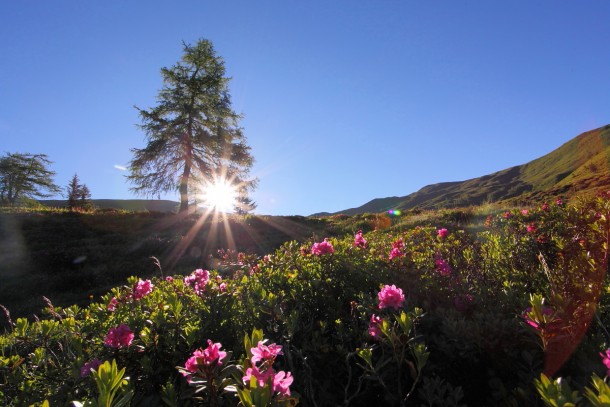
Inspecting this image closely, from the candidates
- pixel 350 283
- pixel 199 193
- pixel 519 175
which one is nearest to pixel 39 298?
pixel 350 283

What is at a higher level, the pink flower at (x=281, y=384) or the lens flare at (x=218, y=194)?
the lens flare at (x=218, y=194)

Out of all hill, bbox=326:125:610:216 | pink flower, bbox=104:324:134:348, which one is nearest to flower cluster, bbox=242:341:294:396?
pink flower, bbox=104:324:134:348

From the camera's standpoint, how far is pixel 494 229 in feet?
19.2

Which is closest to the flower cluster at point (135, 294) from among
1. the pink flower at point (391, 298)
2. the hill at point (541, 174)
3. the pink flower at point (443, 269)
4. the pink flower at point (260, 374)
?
the pink flower at point (391, 298)

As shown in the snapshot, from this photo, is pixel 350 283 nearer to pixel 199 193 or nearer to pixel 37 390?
pixel 37 390

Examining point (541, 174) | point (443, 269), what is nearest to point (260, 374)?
point (443, 269)

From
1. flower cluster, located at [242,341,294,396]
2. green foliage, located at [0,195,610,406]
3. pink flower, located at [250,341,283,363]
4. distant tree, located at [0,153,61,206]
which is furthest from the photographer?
distant tree, located at [0,153,61,206]

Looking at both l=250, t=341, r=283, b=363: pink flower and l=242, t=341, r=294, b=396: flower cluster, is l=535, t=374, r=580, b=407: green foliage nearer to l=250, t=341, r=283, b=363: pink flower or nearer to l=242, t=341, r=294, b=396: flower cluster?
l=242, t=341, r=294, b=396: flower cluster

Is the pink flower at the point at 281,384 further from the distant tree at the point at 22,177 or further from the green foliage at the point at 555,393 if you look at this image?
the distant tree at the point at 22,177

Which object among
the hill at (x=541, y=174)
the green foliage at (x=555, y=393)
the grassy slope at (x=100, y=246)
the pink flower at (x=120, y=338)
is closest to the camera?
the green foliage at (x=555, y=393)

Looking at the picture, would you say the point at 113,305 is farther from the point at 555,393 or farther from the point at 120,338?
the point at 555,393

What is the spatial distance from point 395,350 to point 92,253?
43.5 feet

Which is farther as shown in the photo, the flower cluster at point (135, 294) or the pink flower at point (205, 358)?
the flower cluster at point (135, 294)

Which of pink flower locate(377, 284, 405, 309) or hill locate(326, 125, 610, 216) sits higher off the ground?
hill locate(326, 125, 610, 216)
